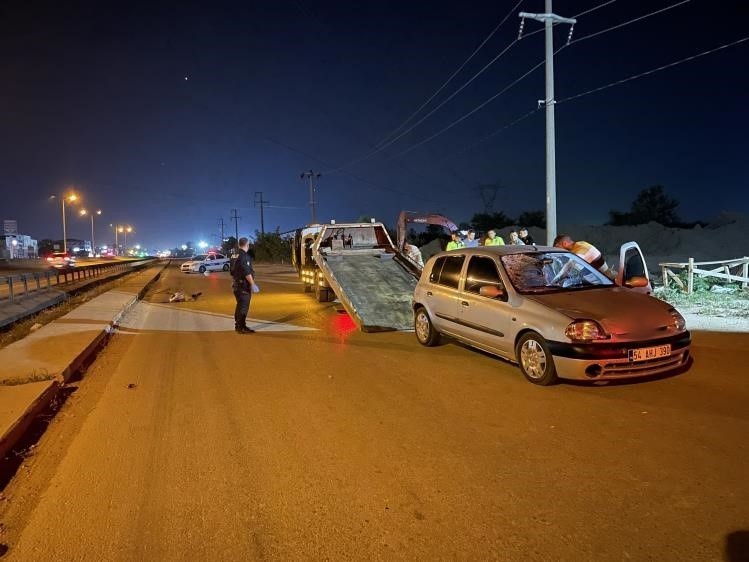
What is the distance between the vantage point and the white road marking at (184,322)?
1170 cm

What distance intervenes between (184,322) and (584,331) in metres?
9.77

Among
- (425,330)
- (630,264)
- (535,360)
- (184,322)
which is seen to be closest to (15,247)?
(184,322)

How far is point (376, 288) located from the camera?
40.0 ft

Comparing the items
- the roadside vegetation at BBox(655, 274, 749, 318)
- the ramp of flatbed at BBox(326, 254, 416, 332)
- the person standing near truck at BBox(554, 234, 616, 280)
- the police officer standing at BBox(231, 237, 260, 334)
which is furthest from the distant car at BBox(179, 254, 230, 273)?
the person standing near truck at BBox(554, 234, 616, 280)

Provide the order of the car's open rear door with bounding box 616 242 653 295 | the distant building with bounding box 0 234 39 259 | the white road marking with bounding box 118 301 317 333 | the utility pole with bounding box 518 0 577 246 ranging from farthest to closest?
the distant building with bounding box 0 234 39 259 < the utility pole with bounding box 518 0 577 246 < the white road marking with bounding box 118 301 317 333 < the car's open rear door with bounding box 616 242 653 295

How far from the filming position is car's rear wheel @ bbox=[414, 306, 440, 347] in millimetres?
8758

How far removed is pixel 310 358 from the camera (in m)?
8.41

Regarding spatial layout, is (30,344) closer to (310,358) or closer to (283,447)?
(310,358)

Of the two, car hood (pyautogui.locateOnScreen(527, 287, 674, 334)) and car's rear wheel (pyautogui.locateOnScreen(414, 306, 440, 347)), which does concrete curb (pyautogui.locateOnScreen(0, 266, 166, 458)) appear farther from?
car hood (pyautogui.locateOnScreen(527, 287, 674, 334))

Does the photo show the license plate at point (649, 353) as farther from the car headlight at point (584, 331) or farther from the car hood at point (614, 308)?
the car headlight at point (584, 331)

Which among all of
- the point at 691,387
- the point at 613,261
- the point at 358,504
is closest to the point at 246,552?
the point at 358,504

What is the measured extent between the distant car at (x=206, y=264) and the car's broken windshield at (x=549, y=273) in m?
35.4

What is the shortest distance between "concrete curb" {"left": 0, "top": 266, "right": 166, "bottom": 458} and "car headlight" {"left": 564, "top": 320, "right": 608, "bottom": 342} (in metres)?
5.46

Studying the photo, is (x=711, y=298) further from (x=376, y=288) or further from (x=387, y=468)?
(x=387, y=468)
